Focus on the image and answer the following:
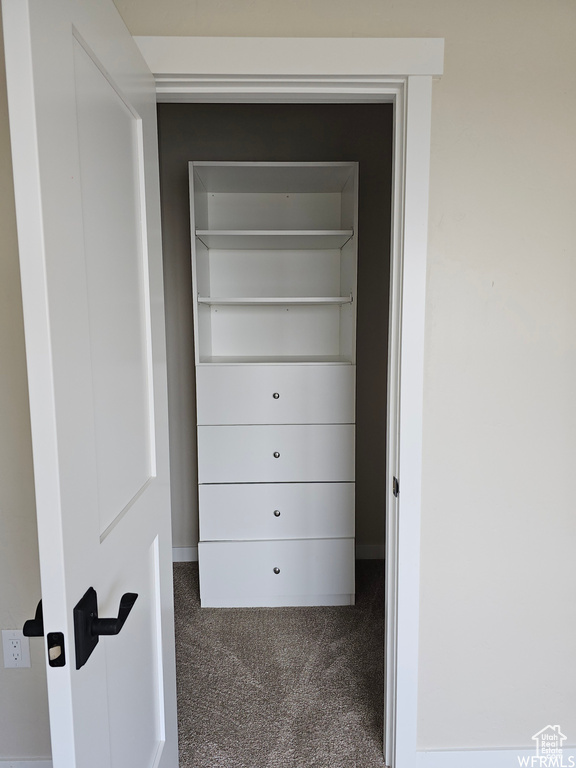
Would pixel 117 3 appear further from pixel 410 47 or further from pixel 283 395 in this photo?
pixel 283 395

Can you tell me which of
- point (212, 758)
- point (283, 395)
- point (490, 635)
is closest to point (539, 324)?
point (490, 635)

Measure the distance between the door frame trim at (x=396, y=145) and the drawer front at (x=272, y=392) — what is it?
2.79 feet

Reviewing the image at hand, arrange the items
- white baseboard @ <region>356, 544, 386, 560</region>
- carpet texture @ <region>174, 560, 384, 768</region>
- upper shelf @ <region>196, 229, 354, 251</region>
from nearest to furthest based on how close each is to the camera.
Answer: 1. carpet texture @ <region>174, 560, 384, 768</region>
2. upper shelf @ <region>196, 229, 354, 251</region>
3. white baseboard @ <region>356, 544, 386, 560</region>

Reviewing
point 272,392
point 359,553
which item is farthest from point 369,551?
point 272,392

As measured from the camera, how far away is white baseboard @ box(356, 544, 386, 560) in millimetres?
2930

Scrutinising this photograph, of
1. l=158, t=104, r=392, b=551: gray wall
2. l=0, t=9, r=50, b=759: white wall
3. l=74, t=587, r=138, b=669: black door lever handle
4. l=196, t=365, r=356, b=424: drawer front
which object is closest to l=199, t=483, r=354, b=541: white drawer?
l=196, t=365, r=356, b=424: drawer front

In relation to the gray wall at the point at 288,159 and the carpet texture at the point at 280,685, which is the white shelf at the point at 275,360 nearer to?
the gray wall at the point at 288,159

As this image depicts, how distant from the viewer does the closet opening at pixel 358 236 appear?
265 cm

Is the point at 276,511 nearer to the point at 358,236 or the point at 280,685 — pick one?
the point at 280,685

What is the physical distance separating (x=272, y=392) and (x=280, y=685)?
1203mm

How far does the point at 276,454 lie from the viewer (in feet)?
7.75

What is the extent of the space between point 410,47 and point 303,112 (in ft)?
4.86

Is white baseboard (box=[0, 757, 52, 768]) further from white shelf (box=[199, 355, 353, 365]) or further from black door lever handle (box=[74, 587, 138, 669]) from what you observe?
white shelf (box=[199, 355, 353, 365])

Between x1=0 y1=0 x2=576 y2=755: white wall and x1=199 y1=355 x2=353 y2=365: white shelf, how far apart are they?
955 mm
